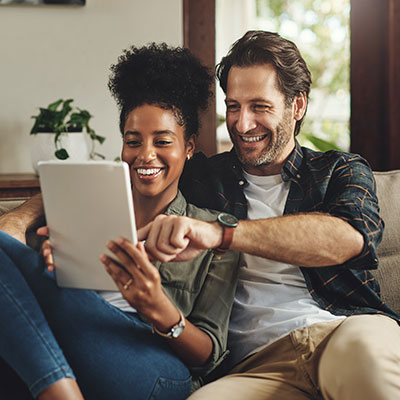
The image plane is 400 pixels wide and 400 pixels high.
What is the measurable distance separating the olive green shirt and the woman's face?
0.71ft

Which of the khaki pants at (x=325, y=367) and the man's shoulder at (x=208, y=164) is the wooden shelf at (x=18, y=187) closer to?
the man's shoulder at (x=208, y=164)

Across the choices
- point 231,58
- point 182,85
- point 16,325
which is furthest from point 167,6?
point 16,325

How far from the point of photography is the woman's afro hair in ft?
4.91

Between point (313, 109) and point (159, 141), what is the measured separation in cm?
385

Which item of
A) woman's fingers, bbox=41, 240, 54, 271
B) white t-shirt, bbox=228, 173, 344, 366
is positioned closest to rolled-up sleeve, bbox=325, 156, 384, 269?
white t-shirt, bbox=228, 173, 344, 366

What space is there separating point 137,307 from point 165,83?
0.64 metres

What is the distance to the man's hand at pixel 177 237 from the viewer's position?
115 centimetres

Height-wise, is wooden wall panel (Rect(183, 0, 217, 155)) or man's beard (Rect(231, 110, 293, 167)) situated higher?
wooden wall panel (Rect(183, 0, 217, 155))

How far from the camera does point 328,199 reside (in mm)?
1536

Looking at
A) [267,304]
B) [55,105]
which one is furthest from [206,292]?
[55,105]

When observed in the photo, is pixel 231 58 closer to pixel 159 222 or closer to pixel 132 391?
pixel 159 222

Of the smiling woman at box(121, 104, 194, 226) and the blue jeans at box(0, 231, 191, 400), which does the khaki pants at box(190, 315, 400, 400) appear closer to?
the blue jeans at box(0, 231, 191, 400)

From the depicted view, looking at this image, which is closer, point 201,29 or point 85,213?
point 85,213

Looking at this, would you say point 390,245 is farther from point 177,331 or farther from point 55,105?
point 55,105
